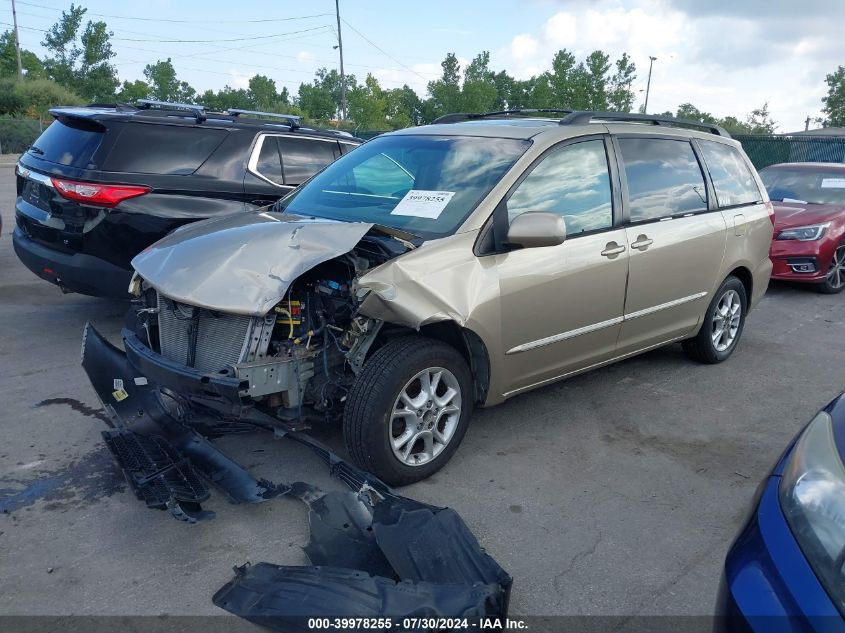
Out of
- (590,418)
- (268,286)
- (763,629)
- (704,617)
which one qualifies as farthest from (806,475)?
(590,418)

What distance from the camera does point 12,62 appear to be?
63.6m

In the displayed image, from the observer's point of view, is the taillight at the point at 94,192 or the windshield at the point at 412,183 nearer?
the windshield at the point at 412,183

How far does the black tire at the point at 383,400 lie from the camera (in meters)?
3.46

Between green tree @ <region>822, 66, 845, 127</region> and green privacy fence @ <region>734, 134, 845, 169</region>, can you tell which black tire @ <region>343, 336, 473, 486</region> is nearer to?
green privacy fence @ <region>734, 134, 845, 169</region>

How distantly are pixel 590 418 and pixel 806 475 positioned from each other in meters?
2.61

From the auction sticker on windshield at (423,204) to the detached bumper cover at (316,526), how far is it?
140cm

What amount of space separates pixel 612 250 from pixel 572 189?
1.51 ft

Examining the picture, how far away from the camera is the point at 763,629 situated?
183 cm

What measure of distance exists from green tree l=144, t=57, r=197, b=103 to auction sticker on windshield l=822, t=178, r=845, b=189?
272 feet

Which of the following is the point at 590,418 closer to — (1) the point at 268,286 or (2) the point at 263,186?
(1) the point at 268,286

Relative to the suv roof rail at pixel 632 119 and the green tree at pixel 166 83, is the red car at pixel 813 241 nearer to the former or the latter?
the suv roof rail at pixel 632 119

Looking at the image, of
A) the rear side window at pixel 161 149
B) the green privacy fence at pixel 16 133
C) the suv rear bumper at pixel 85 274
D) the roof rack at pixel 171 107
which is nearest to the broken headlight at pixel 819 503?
the suv rear bumper at pixel 85 274

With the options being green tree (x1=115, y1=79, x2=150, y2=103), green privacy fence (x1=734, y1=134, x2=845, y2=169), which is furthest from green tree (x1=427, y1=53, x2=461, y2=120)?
green privacy fence (x1=734, y1=134, x2=845, y2=169)

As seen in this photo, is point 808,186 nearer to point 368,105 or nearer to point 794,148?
point 794,148
